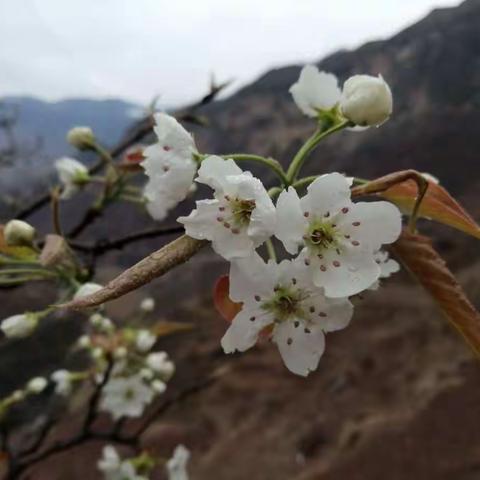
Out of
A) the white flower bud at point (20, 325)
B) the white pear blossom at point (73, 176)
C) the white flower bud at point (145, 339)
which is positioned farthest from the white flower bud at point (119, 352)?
the white flower bud at point (20, 325)

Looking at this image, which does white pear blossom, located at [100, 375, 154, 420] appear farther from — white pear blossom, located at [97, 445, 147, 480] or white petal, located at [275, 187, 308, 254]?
white petal, located at [275, 187, 308, 254]

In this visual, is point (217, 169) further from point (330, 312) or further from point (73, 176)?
point (73, 176)

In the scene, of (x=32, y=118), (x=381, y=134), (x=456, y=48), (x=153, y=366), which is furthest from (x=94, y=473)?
(x=32, y=118)

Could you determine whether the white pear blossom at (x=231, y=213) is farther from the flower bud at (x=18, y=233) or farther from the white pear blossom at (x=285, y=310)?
the flower bud at (x=18, y=233)

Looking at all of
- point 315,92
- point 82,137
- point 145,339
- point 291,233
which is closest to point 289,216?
point 291,233

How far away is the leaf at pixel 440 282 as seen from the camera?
57 cm

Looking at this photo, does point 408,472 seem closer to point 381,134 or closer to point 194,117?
point 194,117

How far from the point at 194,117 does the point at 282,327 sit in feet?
2.49

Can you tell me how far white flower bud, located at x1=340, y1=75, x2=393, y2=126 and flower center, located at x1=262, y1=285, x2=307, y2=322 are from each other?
17 centimetres

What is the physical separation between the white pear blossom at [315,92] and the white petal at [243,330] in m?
0.27

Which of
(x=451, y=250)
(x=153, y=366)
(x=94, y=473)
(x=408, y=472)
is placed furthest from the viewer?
(x=451, y=250)

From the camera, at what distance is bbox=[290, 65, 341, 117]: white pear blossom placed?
0.75 meters

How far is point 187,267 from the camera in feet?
24.2

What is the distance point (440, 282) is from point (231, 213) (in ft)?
0.59
